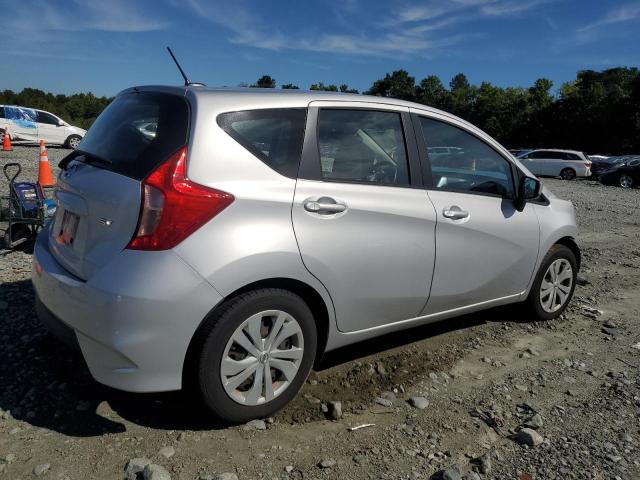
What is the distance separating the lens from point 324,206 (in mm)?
2906

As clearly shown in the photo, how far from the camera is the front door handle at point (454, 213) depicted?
11.5 feet

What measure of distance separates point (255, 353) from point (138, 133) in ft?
4.21

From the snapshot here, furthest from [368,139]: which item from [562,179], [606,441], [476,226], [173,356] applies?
[562,179]

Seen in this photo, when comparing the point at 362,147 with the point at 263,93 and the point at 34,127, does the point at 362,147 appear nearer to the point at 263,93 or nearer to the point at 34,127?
the point at 263,93

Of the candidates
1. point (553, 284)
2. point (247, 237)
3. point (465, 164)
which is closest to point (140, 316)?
point (247, 237)

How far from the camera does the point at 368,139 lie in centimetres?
330

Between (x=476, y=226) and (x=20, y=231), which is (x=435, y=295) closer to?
(x=476, y=226)

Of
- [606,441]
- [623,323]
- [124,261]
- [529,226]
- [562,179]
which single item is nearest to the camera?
[124,261]

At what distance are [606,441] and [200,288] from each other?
2.23m

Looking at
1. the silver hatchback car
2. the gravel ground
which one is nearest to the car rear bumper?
the silver hatchback car

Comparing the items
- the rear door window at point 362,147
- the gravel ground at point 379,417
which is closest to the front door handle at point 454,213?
the rear door window at point 362,147

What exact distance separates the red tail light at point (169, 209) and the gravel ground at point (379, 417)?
875 mm

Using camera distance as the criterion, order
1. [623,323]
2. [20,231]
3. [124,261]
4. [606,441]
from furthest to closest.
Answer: [20,231], [623,323], [606,441], [124,261]

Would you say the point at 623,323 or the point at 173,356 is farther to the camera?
the point at 623,323
